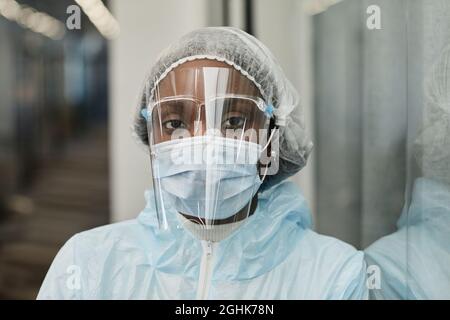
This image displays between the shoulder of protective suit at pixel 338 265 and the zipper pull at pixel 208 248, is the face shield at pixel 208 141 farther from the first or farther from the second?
the shoulder of protective suit at pixel 338 265

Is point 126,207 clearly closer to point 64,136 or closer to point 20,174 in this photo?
point 64,136

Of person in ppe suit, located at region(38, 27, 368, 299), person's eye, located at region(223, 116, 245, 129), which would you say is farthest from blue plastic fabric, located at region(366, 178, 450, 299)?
person's eye, located at region(223, 116, 245, 129)

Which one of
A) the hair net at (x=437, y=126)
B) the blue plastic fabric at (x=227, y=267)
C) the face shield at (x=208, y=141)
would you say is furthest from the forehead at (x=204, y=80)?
the hair net at (x=437, y=126)

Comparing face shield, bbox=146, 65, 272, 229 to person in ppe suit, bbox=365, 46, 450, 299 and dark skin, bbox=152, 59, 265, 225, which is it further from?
person in ppe suit, bbox=365, 46, 450, 299

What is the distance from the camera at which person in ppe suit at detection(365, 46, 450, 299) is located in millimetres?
874

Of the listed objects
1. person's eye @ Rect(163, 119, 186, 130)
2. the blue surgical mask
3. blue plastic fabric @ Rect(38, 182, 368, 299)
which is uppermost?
person's eye @ Rect(163, 119, 186, 130)

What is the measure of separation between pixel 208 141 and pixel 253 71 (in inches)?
6.4

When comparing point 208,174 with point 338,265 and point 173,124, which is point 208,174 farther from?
point 338,265

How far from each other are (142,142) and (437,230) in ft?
2.10

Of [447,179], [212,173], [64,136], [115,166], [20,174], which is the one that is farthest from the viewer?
[20,174]

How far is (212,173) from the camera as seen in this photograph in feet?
2.50

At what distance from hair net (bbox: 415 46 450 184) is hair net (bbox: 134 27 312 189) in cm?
26
